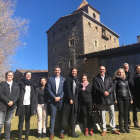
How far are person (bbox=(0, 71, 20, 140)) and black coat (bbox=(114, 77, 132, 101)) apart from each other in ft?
9.22

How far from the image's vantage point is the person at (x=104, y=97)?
3.75m

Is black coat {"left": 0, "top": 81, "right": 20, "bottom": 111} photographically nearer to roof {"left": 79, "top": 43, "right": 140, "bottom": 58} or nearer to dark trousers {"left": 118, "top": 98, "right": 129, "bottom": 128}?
dark trousers {"left": 118, "top": 98, "right": 129, "bottom": 128}

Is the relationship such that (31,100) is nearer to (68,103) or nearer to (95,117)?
(68,103)

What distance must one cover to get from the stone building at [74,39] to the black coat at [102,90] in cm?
1243

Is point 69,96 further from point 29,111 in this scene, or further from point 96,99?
point 29,111

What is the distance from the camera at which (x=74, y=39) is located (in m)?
19.2

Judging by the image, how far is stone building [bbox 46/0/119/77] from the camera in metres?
18.6

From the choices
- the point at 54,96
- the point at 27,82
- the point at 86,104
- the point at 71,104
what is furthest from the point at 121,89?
the point at 27,82

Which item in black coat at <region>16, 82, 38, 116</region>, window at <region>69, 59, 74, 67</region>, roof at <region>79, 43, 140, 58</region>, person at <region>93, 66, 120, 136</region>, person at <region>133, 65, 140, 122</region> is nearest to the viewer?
black coat at <region>16, 82, 38, 116</region>

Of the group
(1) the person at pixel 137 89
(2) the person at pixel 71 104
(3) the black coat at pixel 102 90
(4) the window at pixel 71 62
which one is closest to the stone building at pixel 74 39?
(4) the window at pixel 71 62

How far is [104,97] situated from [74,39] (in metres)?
16.3

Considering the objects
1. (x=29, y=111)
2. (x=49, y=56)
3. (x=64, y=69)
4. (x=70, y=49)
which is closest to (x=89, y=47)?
(x=70, y=49)

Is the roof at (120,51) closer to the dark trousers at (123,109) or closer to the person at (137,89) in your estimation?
the person at (137,89)

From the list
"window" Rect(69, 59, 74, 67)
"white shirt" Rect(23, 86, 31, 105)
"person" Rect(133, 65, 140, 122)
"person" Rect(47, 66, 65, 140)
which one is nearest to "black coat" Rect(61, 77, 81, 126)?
"person" Rect(47, 66, 65, 140)
